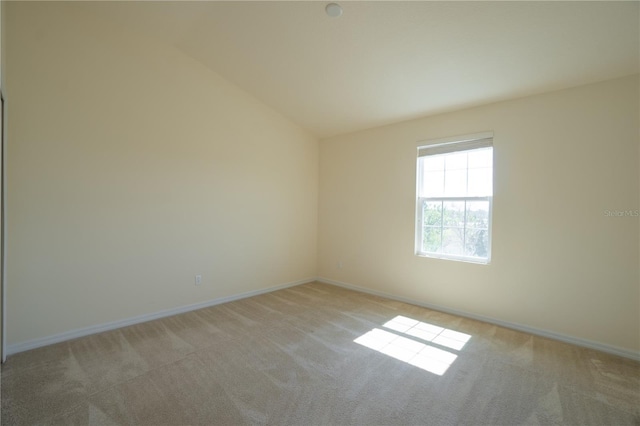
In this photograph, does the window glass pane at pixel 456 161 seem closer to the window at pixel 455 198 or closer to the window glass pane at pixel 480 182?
the window at pixel 455 198

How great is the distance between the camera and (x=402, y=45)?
9.34 ft

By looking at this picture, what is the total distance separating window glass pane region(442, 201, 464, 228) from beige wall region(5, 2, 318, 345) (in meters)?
2.65

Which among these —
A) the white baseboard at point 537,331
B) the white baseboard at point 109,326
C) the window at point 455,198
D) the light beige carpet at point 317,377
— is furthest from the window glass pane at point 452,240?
the white baseboard at point 109,326

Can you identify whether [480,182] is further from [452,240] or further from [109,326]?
[109,326]

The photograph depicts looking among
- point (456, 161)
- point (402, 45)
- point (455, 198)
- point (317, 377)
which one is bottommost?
point (317, 377)

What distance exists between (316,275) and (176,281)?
2.58m

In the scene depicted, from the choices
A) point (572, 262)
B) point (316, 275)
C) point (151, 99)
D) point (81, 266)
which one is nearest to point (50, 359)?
point (81, 266)

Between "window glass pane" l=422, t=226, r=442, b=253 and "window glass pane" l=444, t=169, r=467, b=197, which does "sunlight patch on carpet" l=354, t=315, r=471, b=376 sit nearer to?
"window glass pane" l=422, t=226, r=442, b=253

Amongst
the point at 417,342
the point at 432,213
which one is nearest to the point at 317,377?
the point at 417,342

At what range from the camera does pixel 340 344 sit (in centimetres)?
290

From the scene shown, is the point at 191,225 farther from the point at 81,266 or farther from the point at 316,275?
the point at 316,275

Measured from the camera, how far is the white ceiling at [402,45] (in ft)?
7.69

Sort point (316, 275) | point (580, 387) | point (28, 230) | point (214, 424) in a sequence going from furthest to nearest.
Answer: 1. point (316, 275)
2. point (28, 230)
3. point (580, 387)
4. point (214, 424)

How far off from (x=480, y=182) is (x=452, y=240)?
2.68ft
